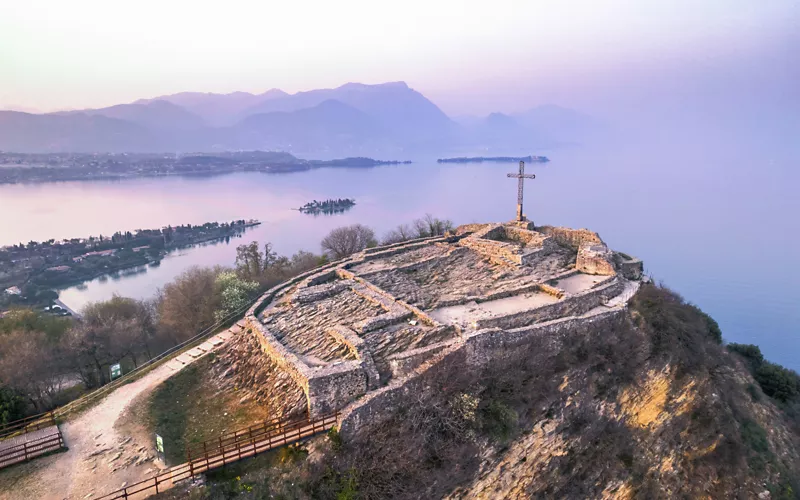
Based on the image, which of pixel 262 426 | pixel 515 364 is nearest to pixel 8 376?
pixel 262 426

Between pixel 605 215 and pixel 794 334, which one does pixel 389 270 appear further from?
pixel 605 215

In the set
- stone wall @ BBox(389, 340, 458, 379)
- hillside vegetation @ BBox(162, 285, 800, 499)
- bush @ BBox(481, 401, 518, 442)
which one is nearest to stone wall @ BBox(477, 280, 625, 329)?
hillside vegetation @ BBox(162, 285, 800, 499)

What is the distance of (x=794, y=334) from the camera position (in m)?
56.2

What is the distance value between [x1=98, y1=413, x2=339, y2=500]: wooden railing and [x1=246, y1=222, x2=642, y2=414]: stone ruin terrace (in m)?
0.69

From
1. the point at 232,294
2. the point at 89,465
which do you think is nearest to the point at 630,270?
the point at 232,294

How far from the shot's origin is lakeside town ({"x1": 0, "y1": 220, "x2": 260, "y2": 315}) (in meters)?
50.7

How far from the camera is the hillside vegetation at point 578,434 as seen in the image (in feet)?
44.1

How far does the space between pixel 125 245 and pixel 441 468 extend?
7507cm

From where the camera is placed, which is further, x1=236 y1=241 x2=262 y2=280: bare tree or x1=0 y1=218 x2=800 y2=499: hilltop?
x1=236 y1=241 x2=262 y2=280: bare tree

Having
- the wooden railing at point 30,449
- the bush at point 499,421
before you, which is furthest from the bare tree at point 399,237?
the wooden railing at point 30,449

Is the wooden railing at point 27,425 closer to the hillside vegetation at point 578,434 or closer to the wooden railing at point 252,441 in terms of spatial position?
the wooden railing at point 252,441

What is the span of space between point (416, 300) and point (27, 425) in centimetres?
1465

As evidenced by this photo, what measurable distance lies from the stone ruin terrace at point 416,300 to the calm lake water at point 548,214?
41057 mm

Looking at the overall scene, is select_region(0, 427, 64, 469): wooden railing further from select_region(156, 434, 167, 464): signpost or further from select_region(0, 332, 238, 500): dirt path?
select_region(156, 434, 167, 464): signpost
